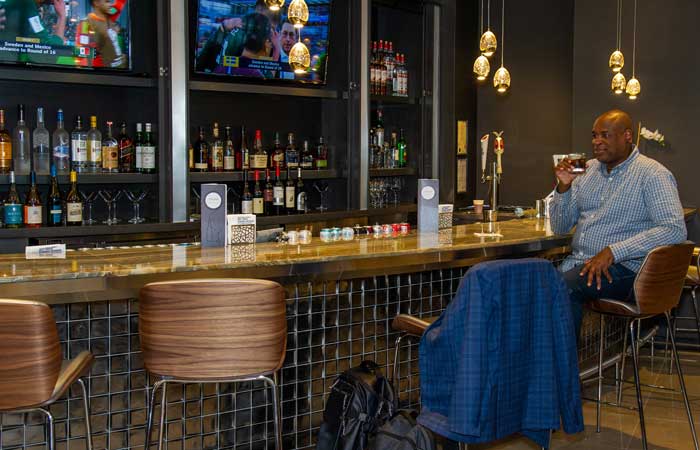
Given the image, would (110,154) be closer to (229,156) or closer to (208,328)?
(229,156)

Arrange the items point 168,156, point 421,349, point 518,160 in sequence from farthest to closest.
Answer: point 518,160 → point 168,156 → point 421,349

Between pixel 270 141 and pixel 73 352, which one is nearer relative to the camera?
pixel 73 352

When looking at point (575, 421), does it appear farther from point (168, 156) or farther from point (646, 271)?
point (168, 156)

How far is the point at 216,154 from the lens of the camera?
5.26 metres

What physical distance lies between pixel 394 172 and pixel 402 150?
250mm

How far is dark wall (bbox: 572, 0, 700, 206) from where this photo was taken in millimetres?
6812

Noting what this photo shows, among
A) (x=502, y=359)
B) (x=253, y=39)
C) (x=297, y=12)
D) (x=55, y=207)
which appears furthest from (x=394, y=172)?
(x=502, y=359)

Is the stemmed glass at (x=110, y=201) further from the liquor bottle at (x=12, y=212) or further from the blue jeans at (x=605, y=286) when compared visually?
the blue jeans at (x=605, y=286)

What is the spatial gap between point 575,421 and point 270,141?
3535mm

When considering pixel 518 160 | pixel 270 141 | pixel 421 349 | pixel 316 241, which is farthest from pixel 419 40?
pixel 421 349

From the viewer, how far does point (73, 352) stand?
294 centimetres

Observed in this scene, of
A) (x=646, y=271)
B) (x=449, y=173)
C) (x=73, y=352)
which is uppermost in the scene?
(x=449, y=173)

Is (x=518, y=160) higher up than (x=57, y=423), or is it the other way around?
(x=518, y=160)

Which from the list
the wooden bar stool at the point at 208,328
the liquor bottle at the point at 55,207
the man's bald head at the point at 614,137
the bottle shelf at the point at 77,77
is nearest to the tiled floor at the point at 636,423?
the man's bald head at the point at 614,137
